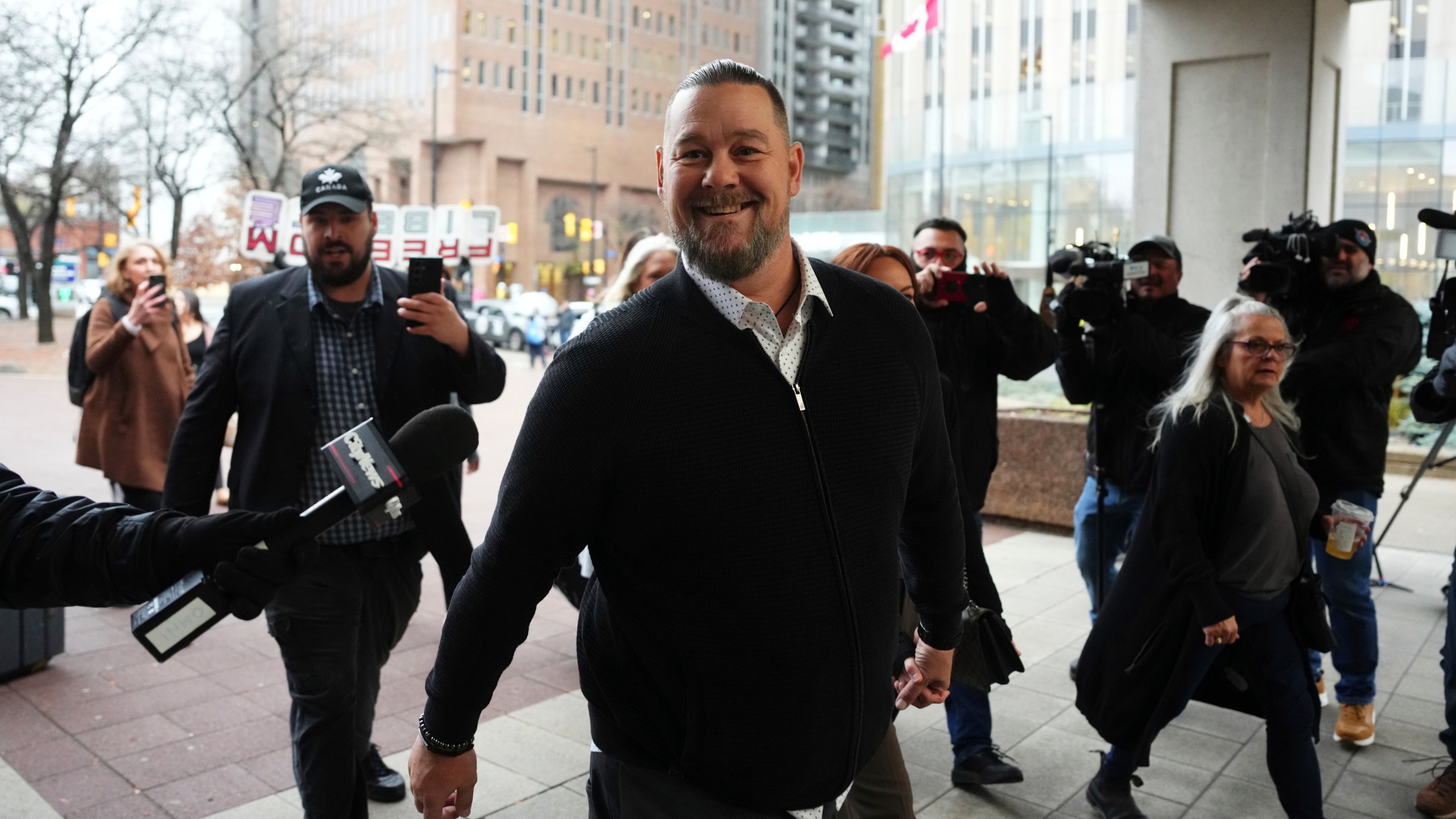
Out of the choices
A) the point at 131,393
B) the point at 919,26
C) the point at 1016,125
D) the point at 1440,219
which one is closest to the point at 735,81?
the point at 1440,219

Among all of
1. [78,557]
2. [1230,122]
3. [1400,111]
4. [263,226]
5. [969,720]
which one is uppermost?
[1400,111]

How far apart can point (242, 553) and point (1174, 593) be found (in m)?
3.16

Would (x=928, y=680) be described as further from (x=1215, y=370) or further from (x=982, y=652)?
(x=1215, y=370)

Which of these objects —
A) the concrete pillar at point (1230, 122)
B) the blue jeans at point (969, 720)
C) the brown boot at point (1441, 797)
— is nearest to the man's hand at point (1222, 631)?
the blue jeans at point (969, 720)

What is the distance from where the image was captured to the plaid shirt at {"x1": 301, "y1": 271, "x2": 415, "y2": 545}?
12.1 ft

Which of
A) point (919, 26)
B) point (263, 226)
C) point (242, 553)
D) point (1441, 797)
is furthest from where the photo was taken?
point (919, 26)

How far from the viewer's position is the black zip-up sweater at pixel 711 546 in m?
2.09

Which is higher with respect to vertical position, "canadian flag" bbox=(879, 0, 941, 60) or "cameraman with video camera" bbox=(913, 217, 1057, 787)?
"canadian flag" bbox=(879, 0, 941, 60)

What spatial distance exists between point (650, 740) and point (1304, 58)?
8.51 m

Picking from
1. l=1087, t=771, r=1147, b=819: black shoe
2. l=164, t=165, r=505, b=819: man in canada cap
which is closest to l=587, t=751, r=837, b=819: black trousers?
l=164, t=165, r=505, b=819: man in canada cap

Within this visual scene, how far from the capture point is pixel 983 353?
5016 millimetres

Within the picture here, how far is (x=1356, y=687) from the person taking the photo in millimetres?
5066

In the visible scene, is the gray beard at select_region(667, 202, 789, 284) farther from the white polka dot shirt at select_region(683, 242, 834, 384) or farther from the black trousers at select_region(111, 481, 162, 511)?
the black trousers at select_region(111, 481, 162, 511)

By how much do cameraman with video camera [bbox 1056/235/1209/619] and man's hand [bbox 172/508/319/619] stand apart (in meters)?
4.24
